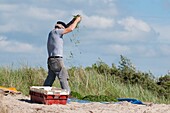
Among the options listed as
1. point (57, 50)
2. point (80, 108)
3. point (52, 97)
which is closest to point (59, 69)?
point (57, 50)

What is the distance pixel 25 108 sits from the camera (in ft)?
43.4

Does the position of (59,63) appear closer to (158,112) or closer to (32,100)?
(32,100)

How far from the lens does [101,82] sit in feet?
68.2

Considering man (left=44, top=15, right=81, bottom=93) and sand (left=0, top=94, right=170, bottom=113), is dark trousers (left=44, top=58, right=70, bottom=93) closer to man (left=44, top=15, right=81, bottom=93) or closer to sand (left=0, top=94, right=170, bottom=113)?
man (left=44, top=15, right=81, bottom=93)

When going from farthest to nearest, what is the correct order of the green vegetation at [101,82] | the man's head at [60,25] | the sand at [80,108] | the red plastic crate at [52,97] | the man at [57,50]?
the green vegetation at [101,82] < the man's head at [60,25] < the man at [57,50] < the red plastic crate at [52,97] < the sand at [80,108]

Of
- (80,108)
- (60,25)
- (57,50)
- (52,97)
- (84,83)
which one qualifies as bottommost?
(80,108)

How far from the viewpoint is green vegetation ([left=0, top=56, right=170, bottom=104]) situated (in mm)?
19531

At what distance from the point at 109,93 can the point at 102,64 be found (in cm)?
432

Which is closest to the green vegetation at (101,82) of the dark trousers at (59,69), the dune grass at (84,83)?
the dune grass at (84,83)

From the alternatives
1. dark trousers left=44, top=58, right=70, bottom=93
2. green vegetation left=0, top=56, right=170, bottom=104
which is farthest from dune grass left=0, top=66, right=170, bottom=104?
dark trousers left=44, top=58, right=70, bottom=93

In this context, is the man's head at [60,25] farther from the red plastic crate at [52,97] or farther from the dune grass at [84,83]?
the dune grass at [84,83]

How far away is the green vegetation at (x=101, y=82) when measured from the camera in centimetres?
1953

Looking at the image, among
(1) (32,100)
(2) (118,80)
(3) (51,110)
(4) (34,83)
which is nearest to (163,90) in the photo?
(2) (118,80)

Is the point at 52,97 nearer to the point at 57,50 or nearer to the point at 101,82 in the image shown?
the point at 57,50
